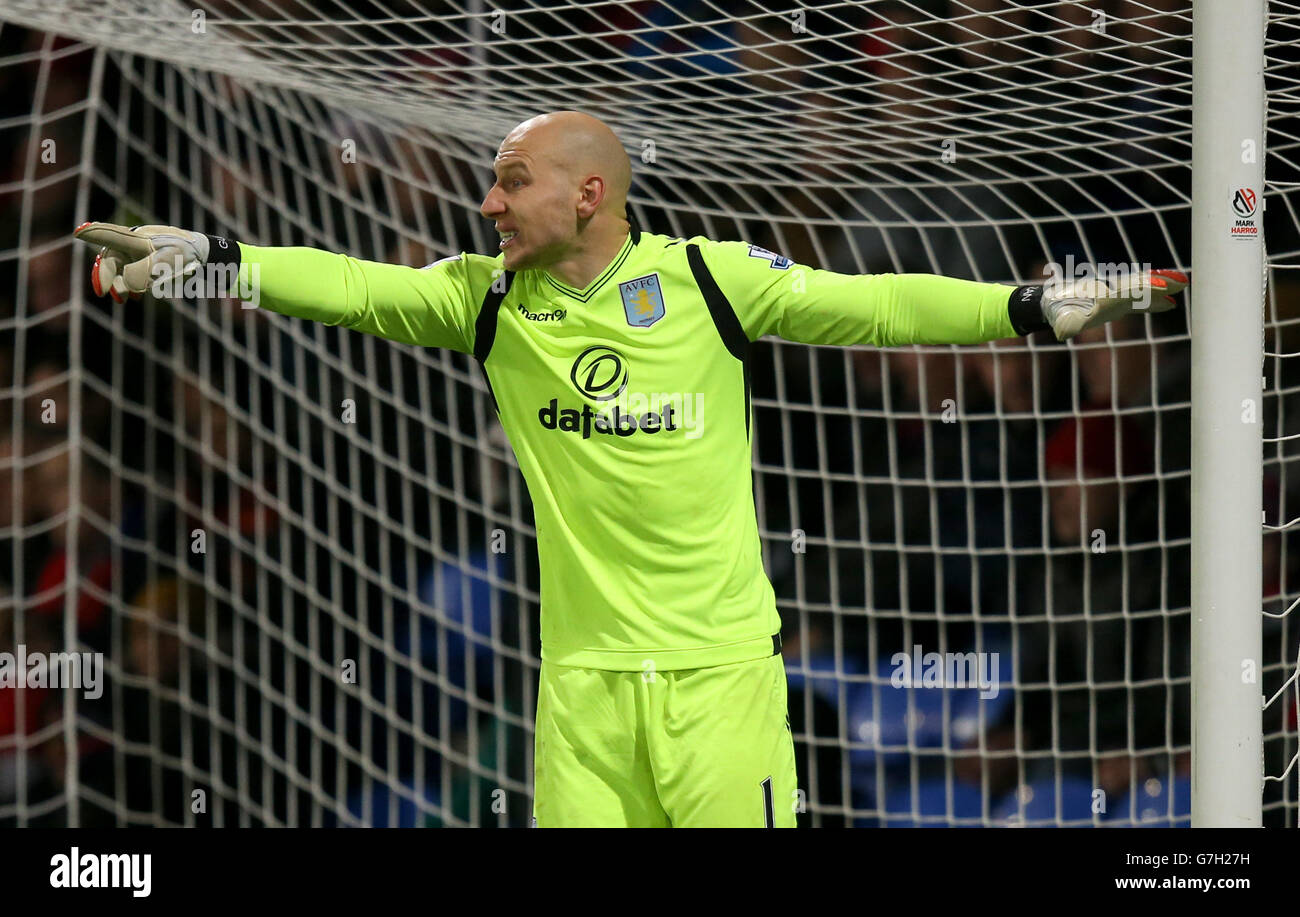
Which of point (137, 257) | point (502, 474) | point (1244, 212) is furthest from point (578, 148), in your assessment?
point (502, 474)

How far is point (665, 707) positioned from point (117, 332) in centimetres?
195

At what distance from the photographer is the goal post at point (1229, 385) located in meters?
Answer: 2.45

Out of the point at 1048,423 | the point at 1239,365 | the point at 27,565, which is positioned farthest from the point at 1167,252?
the point at 27,565

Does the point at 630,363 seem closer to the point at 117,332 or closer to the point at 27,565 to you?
the point at 117,332

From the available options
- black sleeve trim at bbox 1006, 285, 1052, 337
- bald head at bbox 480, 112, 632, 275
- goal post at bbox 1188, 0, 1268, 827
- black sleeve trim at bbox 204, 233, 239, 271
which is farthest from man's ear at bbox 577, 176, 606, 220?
goal post at bbox 1188, 0, 1268, 827

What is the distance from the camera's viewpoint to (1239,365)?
245 cm

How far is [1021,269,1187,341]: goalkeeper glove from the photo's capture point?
82.5 inches

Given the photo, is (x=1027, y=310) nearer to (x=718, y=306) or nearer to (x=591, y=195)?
(x=718, y=306)

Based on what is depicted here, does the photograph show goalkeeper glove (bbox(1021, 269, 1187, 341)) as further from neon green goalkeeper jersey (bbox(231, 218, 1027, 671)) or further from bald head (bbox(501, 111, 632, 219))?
bald head (bbox(501, 111, 632, 219))

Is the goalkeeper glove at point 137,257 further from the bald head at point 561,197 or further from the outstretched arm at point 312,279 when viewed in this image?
the bald head at point 561,197

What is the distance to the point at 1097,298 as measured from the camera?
83.4 inches
